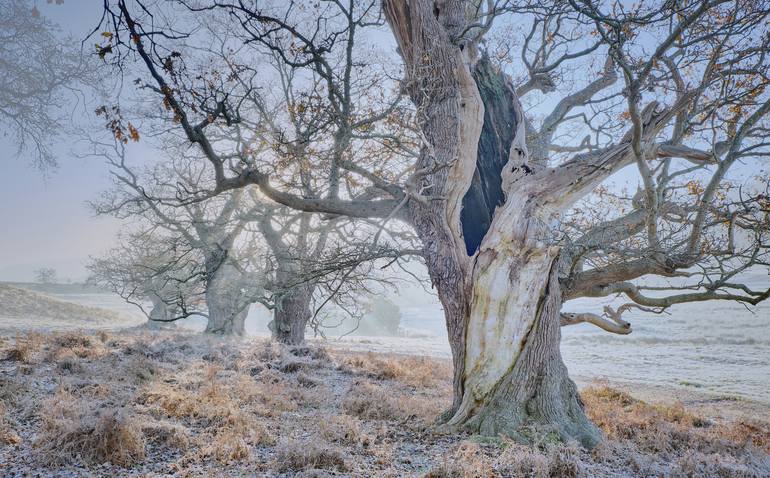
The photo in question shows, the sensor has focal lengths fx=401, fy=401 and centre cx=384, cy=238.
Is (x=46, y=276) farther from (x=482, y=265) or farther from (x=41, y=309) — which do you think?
(x=482, y=265)

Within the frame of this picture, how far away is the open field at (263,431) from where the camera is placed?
3609 mm

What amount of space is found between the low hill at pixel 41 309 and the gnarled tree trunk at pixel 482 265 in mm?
26058

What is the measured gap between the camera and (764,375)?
1519 centimetres

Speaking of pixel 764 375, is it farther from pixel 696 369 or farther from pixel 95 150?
pixel 95 150

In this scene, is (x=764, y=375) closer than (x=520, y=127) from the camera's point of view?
No

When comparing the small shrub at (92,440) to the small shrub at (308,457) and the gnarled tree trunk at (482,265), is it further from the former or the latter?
the gnarled tree trunk at (482,265)

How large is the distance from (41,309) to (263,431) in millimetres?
30244

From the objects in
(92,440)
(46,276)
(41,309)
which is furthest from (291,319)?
(46,276)

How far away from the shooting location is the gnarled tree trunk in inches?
202

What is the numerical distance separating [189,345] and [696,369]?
19.8 meters

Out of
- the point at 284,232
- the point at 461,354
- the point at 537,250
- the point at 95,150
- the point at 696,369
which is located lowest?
the point at 696,369

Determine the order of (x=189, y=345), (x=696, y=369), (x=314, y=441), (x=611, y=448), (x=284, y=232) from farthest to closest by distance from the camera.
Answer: (x=696, y=369)
(x=284, y=232)
(x=189, y=345)
(x=611, y=448)
(x=314, y=441)

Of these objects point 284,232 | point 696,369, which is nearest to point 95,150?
point 284,232

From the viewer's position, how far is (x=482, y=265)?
210 inches
